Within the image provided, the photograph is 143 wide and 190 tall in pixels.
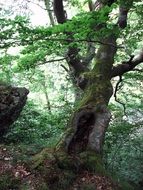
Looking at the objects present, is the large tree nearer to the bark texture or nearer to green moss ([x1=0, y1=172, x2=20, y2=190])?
the bark texture

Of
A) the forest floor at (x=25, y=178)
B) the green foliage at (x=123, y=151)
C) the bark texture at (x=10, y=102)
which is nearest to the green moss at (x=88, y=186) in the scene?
the forest floor at (x=25, y=178)

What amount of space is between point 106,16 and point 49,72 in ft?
33.6

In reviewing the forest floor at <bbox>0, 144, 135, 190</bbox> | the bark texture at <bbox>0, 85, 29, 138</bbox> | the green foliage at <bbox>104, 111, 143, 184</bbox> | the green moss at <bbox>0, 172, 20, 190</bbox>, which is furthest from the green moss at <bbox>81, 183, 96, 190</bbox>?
the bark texture at <bbox>0, 85, 29, 138</bbox>

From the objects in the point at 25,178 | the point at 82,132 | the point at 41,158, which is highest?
the point at 82,132

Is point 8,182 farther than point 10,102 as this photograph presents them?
No

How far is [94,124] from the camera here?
6633 mm

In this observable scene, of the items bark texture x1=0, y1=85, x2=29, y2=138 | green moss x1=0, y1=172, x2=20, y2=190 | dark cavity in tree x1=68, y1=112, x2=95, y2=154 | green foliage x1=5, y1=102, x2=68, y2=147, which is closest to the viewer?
green moss x1=0, y1=172, x2=20, y2=190

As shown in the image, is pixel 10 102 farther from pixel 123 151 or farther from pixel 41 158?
pixel 123 151

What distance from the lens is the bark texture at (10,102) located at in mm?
7984

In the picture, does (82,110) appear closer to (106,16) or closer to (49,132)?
(106,16)

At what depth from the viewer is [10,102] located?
26.4ft

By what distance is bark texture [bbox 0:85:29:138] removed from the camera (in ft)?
26.2

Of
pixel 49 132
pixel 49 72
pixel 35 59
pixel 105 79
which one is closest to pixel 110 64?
pixel 105 79

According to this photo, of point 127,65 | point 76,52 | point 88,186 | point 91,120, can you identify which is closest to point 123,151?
point 127,65
